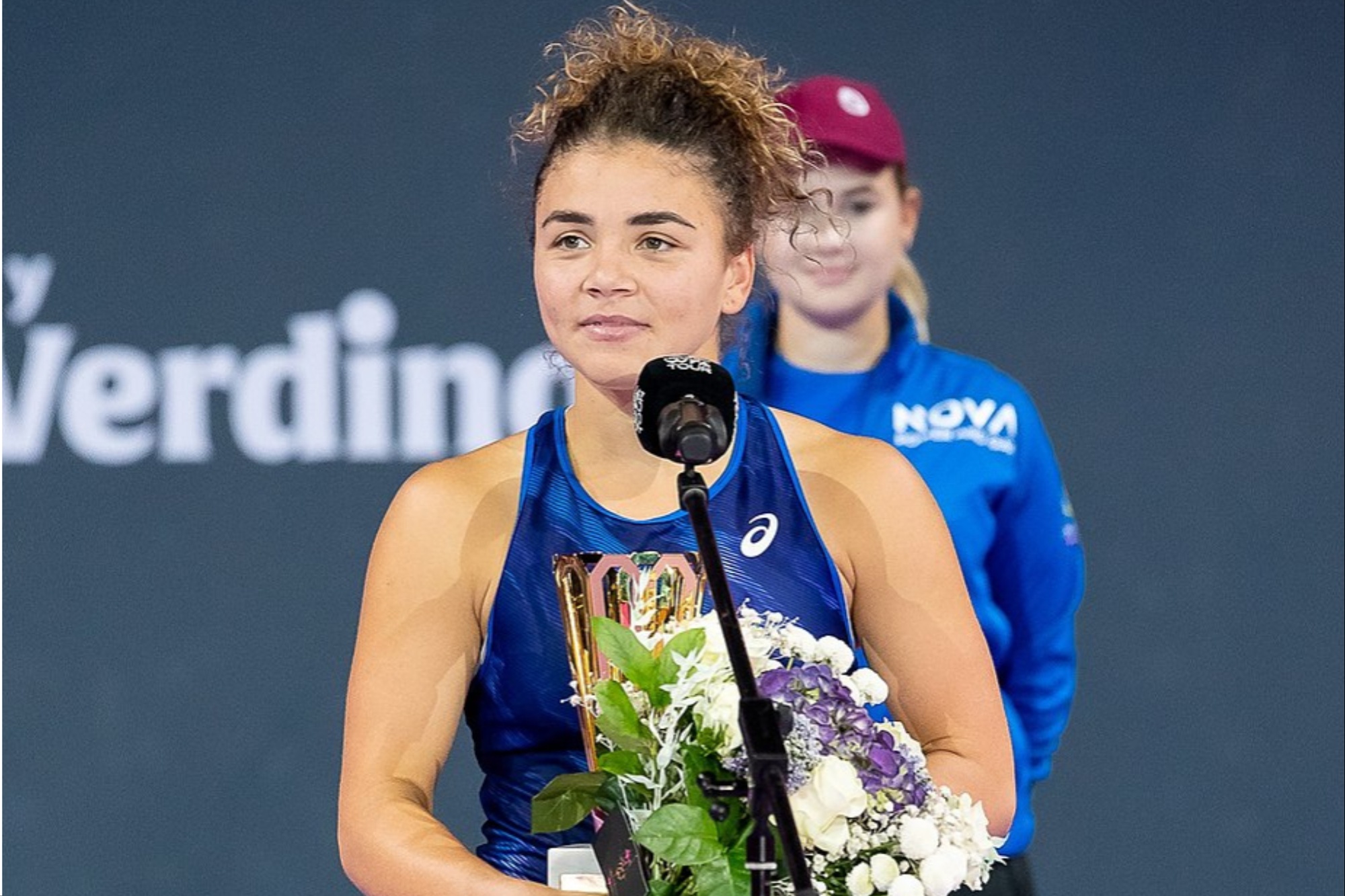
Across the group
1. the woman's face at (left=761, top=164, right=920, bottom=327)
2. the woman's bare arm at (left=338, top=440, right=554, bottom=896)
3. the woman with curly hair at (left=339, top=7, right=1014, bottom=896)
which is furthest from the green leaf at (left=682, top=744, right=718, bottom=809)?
the woman's face at (left=761, top=164, right=920, bottom=327)

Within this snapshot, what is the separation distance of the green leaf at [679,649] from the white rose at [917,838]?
0.71 ft

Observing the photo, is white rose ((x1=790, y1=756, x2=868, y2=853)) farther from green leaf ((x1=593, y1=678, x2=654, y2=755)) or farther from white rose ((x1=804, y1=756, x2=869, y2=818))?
green leaf ((x1=593, y1=678, x2=654, y2=755))

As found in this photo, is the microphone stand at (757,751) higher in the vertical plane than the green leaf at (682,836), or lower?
higher

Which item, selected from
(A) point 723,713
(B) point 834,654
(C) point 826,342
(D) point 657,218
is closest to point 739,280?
(D) point 657,218

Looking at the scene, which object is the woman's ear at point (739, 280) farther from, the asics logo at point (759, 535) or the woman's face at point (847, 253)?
the woman's face at point (847, 253)

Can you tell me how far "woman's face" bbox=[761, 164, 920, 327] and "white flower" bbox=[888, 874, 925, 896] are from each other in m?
2.26

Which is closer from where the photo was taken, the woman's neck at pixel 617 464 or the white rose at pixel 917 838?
the white rose at pixel 917 838

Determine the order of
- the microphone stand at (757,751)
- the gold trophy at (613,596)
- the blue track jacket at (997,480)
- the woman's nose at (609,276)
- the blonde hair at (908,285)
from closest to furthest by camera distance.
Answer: the microphone stand at (757,751) < the gold trophy at (613,596) < the woman's nose at (609,276) < the blue track jacket at (997,480) < the blonde hair at (908,285)

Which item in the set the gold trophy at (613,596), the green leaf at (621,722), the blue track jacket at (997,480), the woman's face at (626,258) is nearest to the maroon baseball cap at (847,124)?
the blue track jacket at (997,480)

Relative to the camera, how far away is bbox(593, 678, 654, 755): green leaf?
5.61 ft

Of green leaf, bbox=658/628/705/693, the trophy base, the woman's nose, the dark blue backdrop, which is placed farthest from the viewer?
the dark blue backdrop

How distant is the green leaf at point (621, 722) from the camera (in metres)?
1.71

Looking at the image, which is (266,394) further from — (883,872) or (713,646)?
(883,872)

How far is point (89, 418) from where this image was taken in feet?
13.5
